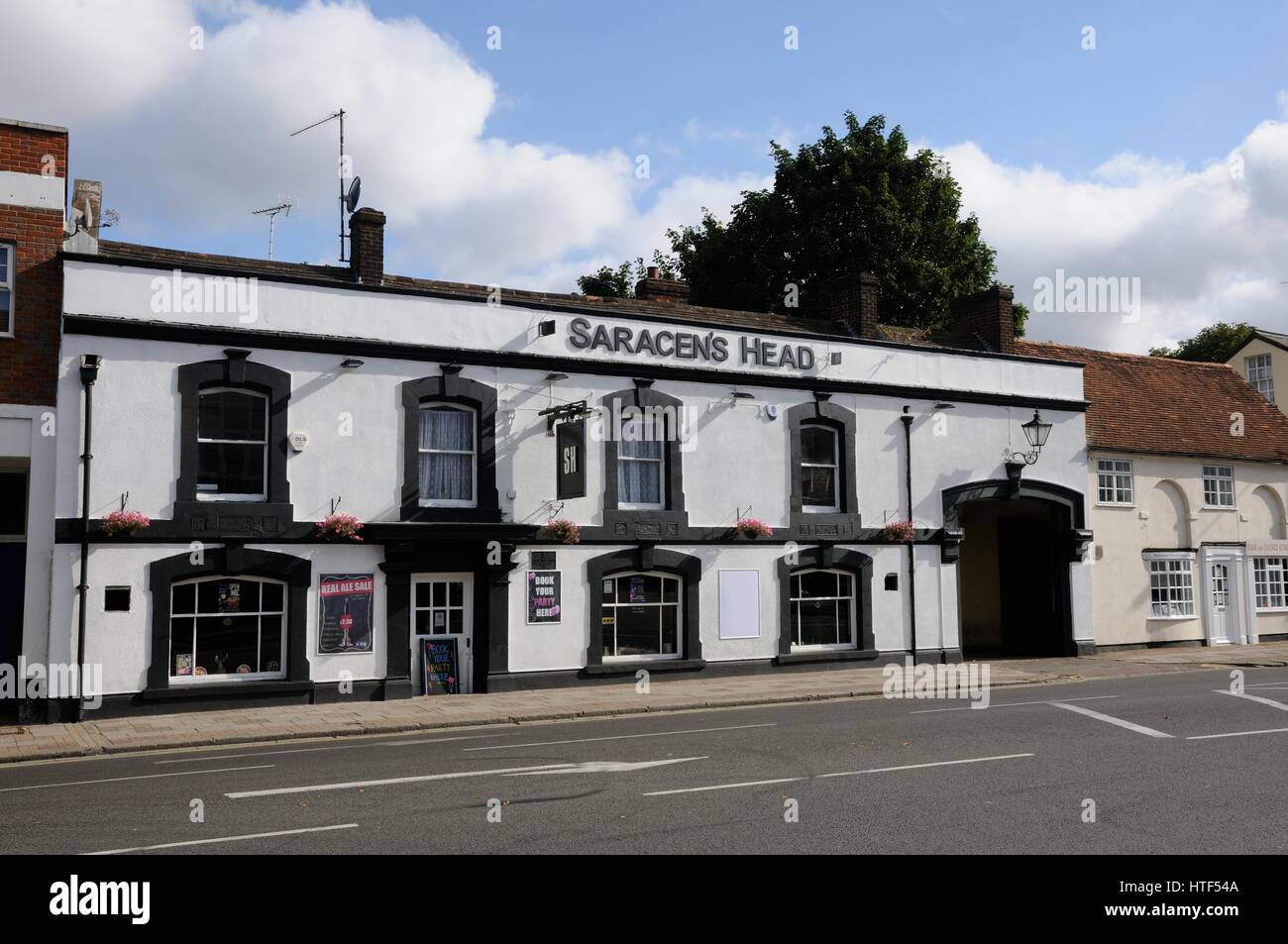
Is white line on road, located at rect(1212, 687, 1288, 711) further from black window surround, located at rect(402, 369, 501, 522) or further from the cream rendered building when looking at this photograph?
black window surround, located at rect(402, 369, 501, 522)

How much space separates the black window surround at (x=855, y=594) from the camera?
2327 cm

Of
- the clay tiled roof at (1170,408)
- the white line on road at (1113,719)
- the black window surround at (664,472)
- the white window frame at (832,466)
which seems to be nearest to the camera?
the white line on road at (1113,719)

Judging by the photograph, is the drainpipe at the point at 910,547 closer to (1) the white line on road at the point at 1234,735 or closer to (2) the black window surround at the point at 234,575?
(1) the white line on road at the point at 1234,735

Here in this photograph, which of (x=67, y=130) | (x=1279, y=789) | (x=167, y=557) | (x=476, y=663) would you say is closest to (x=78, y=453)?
(x=167, y=557)

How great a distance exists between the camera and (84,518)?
1720cm

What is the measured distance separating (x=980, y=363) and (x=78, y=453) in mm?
19391

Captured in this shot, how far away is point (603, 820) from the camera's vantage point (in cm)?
908

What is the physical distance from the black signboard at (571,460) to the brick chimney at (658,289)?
7.02m

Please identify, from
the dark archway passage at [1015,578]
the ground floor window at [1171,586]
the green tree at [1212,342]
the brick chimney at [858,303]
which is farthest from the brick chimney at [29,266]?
the green tree at [1212,342]

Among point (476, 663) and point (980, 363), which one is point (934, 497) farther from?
point (476, 663)

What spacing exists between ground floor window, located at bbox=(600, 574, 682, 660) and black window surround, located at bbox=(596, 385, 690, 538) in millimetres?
979

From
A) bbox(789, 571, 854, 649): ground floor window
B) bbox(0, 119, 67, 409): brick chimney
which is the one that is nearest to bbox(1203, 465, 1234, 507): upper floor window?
bbox(789, 571, 854, 649): ground floor window

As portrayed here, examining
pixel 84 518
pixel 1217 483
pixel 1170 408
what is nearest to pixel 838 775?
pixel 84 518

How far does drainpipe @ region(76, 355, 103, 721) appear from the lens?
1709 cm
